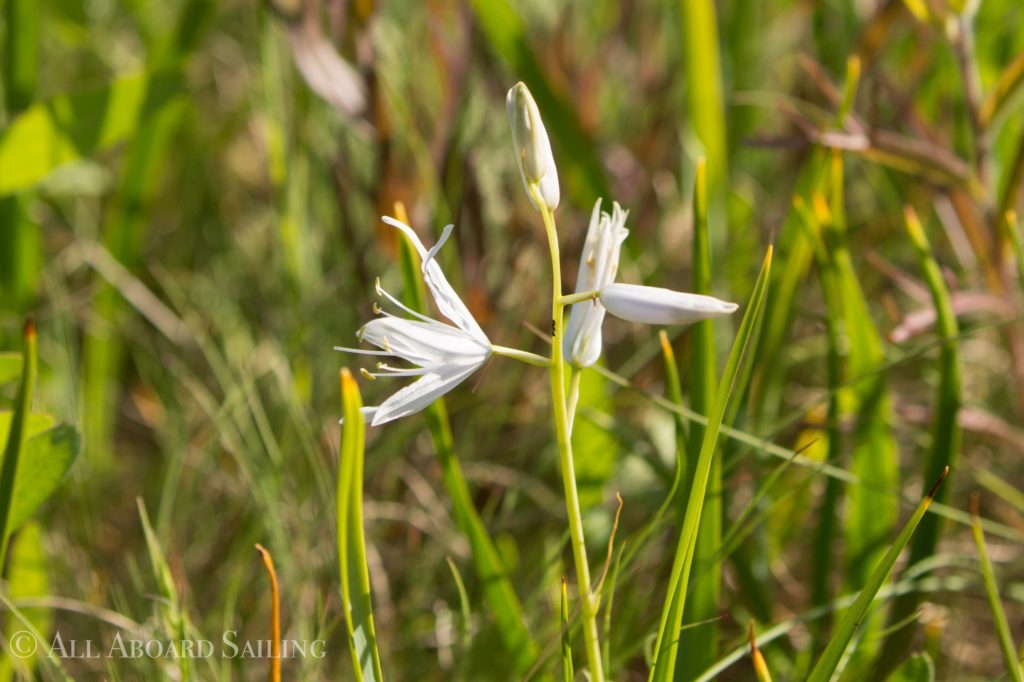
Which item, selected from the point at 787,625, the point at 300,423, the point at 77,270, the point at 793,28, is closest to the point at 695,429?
the point at 787,625

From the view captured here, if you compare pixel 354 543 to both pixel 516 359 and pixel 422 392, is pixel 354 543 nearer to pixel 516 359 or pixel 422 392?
pixel 422 392

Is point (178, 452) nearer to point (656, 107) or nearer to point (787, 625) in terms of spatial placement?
point (787, 625)

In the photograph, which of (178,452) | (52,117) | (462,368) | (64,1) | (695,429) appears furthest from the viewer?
(64,1)

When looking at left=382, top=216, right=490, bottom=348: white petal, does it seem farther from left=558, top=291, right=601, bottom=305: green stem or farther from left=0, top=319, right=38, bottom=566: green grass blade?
left=0, top=319, right=38, bottom=566: green grass blade

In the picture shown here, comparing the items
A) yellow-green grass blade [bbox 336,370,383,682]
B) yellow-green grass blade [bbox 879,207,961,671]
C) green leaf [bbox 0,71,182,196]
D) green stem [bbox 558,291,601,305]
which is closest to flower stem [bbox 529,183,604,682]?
green stem [bbox 558,291,601,305]

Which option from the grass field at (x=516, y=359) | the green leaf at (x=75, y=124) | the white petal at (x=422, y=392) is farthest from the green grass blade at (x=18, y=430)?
the green leaf at (x=75, y=124)
